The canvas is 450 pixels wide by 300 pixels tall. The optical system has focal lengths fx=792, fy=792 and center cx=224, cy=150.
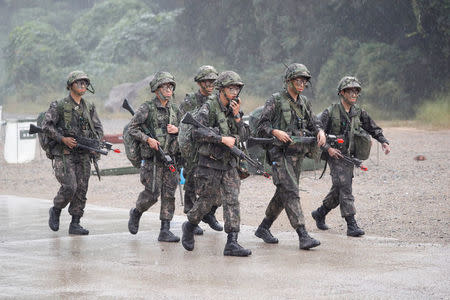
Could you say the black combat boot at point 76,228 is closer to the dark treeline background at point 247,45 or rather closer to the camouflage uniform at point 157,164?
the camouflage uniform at point 157,164

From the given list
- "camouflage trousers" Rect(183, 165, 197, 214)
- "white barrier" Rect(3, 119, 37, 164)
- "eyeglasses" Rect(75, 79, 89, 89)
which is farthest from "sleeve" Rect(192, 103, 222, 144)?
"white barrier" Rect(3, 119, 37, 164)

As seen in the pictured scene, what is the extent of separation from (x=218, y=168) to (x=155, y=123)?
1.25 m

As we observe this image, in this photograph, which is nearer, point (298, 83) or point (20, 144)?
point (298, 83)

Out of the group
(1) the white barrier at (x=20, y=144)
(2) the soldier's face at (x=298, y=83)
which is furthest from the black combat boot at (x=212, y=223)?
(1) the white barrier at (x=20, y=144)

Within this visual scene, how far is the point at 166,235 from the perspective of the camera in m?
8.62

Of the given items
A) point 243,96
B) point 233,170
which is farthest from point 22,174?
point 243,96

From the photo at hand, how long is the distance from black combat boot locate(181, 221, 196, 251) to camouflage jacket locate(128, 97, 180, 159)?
0.97 meters

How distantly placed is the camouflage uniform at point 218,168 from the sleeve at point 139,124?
909 millimetres

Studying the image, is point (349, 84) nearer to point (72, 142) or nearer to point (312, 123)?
point (312, 123)

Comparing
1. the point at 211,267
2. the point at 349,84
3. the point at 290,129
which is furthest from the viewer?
the point at 349,84

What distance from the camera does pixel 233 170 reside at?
25.8 ft

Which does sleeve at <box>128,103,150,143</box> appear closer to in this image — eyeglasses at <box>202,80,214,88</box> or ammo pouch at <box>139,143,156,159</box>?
ammo pouch at <box>139,143,156,159</box>

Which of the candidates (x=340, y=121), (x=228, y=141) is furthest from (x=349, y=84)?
(x=228, y=141)

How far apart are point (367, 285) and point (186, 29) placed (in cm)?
3886
